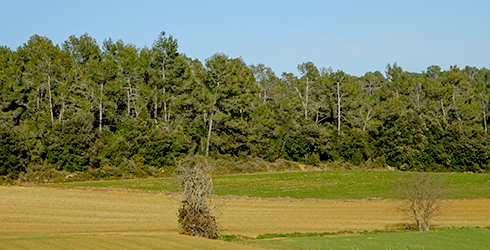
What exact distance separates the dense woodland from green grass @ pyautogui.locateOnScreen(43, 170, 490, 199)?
8817 millimetres

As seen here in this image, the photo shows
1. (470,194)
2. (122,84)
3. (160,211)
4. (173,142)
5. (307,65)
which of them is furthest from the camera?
(307,65)

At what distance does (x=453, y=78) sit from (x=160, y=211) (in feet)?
215

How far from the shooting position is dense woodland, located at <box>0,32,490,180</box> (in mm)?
72125

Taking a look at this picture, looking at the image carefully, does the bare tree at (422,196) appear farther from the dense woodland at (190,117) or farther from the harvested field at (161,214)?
the dense woodland at (190,117)

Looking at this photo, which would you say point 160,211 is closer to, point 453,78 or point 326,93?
point 326,93

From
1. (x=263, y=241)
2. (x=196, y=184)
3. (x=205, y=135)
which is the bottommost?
(x=263, y=241)

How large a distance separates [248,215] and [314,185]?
2156 cm

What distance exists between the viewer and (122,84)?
81.3 m

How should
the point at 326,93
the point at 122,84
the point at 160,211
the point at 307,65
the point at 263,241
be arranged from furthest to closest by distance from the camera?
the point at 307,65 < the point at 326,93 < the point at 122,84 < the point at 160,211 < the point at 263,241

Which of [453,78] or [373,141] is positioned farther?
[453,78]

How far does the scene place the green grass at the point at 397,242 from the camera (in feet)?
91.0

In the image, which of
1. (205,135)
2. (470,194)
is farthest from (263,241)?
(205,135)

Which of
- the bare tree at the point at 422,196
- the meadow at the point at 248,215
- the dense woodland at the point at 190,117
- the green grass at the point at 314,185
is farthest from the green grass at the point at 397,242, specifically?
the dense woodland at the point at 190,117

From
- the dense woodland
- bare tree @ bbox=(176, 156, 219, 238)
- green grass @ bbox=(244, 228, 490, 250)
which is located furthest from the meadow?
the dense woodland
